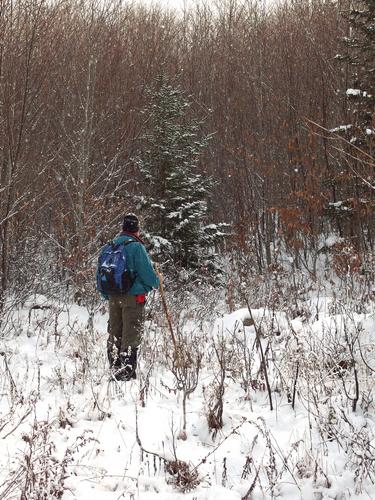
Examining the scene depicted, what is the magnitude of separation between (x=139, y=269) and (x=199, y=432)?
1822 millimetres

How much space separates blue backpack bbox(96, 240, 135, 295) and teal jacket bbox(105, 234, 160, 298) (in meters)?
0.05

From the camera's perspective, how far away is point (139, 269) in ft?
15.7

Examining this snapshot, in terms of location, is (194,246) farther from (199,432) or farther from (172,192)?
(199,432)

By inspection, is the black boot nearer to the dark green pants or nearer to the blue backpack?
the dark green pants

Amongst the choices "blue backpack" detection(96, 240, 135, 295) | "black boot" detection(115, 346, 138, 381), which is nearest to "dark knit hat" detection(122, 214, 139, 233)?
"blue backpack" detection(96, 240, 135, 295)

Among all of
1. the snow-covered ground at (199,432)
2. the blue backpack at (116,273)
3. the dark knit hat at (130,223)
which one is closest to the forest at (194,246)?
the snow-covered ground at (199,432)

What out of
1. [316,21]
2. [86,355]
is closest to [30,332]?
[86,355]

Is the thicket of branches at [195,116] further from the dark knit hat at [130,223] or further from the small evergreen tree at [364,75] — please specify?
the dark knit hat at [130,223]

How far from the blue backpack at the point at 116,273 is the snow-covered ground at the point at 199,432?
0.87m

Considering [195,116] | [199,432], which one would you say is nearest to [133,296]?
[199,432]

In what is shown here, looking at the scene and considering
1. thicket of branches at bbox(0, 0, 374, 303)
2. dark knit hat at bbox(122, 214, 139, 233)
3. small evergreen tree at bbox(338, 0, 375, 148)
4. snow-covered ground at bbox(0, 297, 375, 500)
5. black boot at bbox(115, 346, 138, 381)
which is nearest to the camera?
snow-covered ground at bbox(0, 297, 375, 500)

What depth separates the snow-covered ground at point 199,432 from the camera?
2699 mm

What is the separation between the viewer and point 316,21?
12719 mm

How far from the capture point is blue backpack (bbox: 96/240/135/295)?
473 cm
